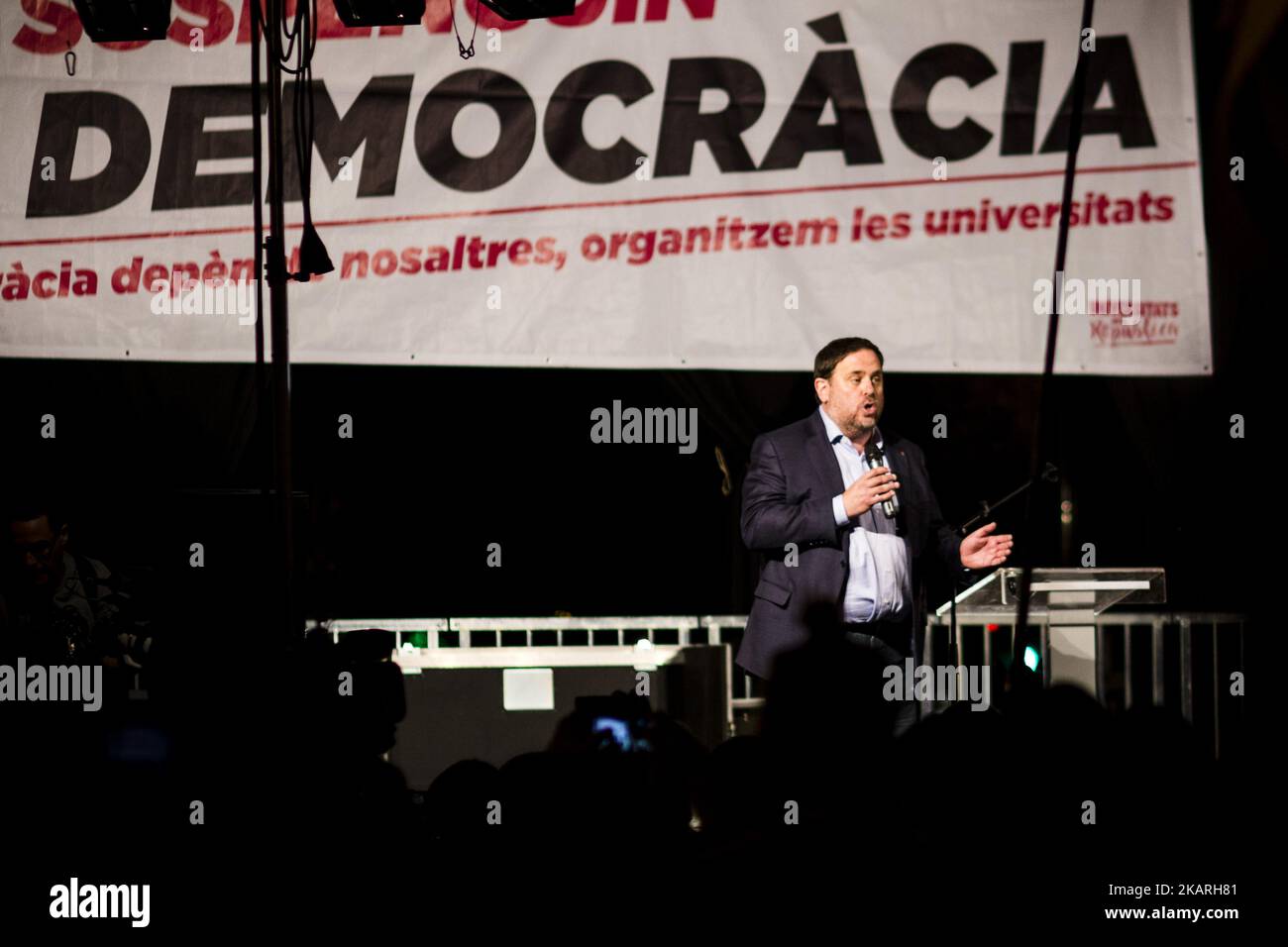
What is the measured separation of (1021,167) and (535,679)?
3.02m

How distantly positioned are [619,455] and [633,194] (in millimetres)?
2901

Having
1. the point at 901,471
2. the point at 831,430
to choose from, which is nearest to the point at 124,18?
the point at 831,430

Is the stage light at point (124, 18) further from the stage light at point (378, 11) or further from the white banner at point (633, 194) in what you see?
the white banner at point (633, 194)

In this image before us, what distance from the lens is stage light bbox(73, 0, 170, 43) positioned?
440 centimetres

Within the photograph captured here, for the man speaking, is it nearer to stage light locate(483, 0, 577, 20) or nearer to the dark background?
the dark background

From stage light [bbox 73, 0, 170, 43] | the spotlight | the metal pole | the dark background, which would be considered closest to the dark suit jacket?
the dark background

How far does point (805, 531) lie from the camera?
4293 millimetres

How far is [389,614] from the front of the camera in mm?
8141

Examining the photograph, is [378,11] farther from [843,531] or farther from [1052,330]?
[1052,330]

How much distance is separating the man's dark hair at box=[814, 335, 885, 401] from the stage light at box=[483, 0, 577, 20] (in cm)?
150

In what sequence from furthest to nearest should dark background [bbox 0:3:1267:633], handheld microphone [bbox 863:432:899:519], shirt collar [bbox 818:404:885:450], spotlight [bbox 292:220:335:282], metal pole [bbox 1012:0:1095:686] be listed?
dark background [bbox 0:3:1267:633]
shirt collar [bbox 818:404:885:450]
handheld microphone [bbox 863:432:899:519]
spotlight [bbox 292:220:335:282]
metal pole [bbox 1012:0:1095:686]

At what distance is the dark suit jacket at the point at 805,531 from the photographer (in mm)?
4324

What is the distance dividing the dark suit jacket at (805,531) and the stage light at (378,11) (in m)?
1.95

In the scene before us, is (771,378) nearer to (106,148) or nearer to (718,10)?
(718,10)
